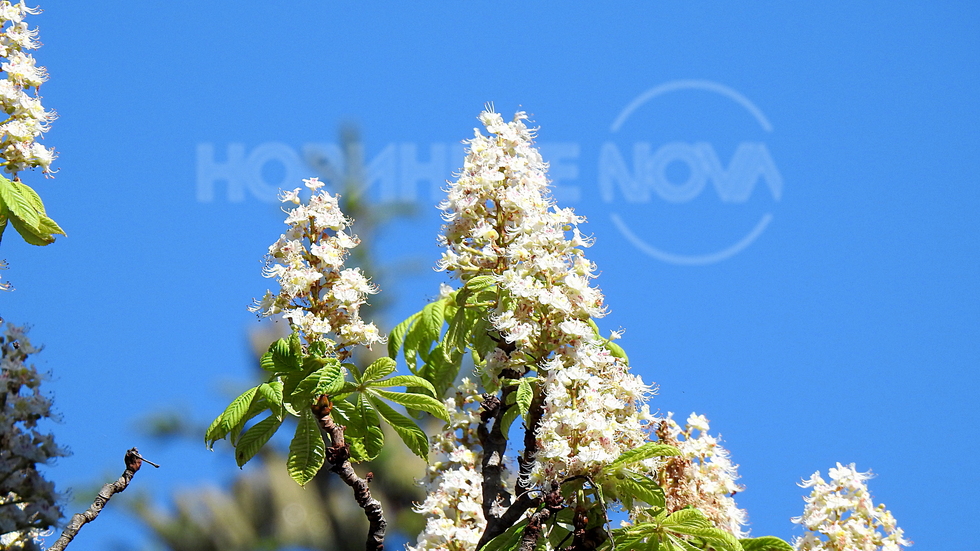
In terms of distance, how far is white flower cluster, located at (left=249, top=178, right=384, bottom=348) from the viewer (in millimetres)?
5062

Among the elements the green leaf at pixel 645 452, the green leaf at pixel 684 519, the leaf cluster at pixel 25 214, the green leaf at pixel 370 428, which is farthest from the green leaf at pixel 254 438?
the green leaf at pixel 684 519

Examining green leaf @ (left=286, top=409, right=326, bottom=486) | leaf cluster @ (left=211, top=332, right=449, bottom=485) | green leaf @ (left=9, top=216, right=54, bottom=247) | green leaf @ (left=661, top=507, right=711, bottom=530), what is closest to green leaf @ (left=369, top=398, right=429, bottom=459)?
leaf cluster @ (left=211, top=332, right=449, bottom=485)

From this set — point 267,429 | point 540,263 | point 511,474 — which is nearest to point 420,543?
point 511,474

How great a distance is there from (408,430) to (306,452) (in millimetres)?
449

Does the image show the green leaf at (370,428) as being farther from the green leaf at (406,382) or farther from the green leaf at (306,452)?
the green leaf at (306,452)

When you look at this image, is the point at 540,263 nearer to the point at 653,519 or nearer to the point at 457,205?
the point at 457,205

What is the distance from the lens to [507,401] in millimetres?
5184

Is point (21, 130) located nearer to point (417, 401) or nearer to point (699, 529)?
point (417, 401)

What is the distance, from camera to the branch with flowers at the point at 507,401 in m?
4.62

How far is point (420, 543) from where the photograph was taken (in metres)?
5.34

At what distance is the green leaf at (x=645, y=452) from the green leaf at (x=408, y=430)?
928 millimetres

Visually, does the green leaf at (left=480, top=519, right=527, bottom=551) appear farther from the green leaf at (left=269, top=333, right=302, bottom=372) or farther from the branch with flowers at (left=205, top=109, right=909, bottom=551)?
the green leaf at (left=269, top=333, right=302, bottom=372)

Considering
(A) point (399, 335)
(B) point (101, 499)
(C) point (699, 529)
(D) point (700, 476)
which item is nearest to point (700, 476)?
(D) point (700, 476)

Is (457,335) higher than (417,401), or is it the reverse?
(457,335)
